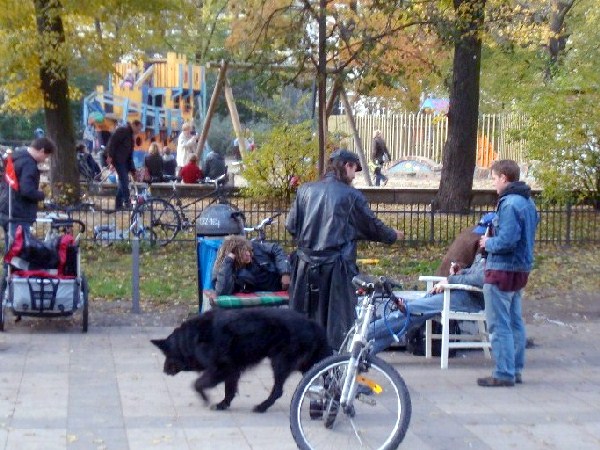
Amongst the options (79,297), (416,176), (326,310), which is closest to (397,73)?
(79,297)

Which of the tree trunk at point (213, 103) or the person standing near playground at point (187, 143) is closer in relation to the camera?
the tree trunk at point (213, 103)

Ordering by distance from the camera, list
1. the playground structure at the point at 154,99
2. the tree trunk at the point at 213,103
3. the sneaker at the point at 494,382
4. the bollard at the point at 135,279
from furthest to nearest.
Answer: the playground structure at the point at 154,99 < the tree trunk at the point at 213,103 < the bollard at the point at 135,279 < the sneaker at the point at 494,382

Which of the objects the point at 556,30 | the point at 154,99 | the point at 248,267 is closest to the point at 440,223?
the point at 248,267

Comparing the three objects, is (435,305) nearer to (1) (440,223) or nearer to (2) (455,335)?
(2) (455,335)

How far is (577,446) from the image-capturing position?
6730 mm

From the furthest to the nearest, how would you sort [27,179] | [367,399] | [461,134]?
[461,134] < [27,179] < [367,399]

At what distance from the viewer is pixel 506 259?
26.7 ft

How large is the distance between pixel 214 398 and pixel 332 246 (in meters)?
1.40

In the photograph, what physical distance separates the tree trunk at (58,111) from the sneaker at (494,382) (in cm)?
953

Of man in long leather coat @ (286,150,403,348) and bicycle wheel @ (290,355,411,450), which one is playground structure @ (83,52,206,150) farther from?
bicycle wheel @ (290,355,411,450)

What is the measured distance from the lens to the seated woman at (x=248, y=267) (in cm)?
912

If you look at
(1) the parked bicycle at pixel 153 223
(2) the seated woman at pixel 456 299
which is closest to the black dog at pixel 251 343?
(2) the seated woman at pixel 456 299

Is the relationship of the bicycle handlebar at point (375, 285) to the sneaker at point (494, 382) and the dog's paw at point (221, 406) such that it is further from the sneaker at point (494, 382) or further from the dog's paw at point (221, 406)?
the sneaker at point (494, 382)

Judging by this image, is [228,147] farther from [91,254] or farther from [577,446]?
[577,446]
